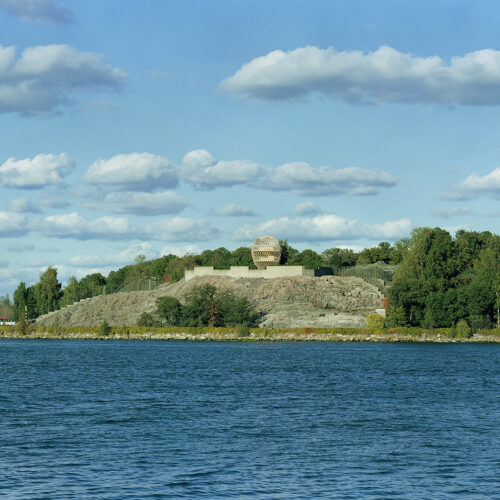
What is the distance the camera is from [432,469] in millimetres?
28141

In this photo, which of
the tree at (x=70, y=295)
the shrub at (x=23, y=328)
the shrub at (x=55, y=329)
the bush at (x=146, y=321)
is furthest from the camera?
the tree at (x=70, y=295)

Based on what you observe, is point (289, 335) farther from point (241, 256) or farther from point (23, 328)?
point (241, 256)

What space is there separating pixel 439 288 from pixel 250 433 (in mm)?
96298

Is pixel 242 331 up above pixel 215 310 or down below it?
below

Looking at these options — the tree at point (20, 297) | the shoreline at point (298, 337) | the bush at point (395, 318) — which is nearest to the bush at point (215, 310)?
the shoreline at point (298, 337)

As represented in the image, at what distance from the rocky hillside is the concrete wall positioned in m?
1.84

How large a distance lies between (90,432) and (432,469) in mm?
14759

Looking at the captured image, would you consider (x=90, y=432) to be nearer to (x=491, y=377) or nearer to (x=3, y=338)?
(x=491, y=377)

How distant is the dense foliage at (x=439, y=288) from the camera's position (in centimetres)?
11656

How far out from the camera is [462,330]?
115 metres

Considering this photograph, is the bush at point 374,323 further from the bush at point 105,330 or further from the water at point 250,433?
the water at point 250,433

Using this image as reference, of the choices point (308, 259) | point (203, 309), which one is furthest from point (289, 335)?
point (308, 259)

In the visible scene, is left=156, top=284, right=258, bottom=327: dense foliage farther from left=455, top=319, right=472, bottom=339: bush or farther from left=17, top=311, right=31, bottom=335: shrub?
left=455, top=319, right=472, bottom=339: bush

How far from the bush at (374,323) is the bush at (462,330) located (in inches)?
437
